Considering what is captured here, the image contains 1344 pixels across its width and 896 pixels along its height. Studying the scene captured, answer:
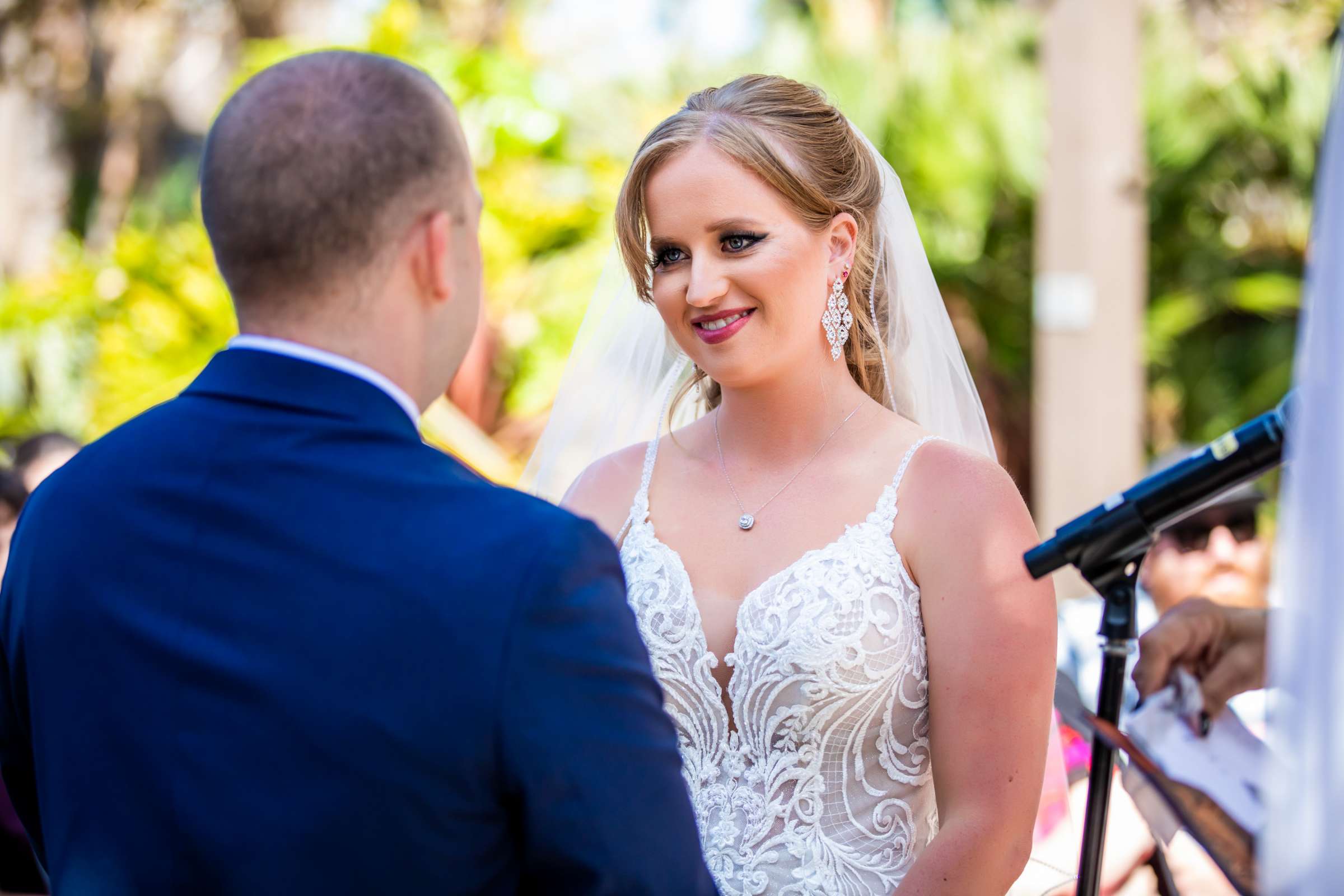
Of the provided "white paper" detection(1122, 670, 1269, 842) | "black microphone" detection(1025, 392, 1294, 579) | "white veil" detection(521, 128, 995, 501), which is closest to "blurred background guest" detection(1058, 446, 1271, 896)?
"white veil" detection(521, 128, 995, 501)

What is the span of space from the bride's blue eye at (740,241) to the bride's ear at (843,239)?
181 millimetres

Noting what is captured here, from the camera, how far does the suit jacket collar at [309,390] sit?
4.25 ft

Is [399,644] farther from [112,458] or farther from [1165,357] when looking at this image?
[1165,357]

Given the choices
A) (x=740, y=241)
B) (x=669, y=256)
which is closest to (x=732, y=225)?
(x=740, y=241)

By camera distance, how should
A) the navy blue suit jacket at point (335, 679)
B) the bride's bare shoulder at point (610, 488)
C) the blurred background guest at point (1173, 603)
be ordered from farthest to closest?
the blurred background guest at point (1173, 603), the bride's bare shoulder at point (610, 488), the navy blue suit jacket at point (335, 679)

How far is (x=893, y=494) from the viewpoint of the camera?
226 cm

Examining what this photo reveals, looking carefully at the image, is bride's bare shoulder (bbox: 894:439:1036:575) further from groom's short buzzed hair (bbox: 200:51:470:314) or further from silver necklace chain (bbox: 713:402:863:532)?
groom's short buzzed hair (bbox: 200:51:470:314)

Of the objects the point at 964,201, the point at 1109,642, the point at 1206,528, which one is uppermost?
the point at 964,201

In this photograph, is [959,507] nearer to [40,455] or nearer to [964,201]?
[40,455]

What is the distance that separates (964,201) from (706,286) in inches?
193

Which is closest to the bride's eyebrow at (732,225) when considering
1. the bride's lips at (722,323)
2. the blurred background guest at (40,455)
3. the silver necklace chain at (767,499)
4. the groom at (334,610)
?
the bride's lips at (722,323)

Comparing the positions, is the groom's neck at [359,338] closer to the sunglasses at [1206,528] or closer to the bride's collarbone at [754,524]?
the bride's collarbone at [754,524]

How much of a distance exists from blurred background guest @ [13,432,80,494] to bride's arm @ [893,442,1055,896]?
3.41m

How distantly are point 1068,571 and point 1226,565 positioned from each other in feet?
3.67
